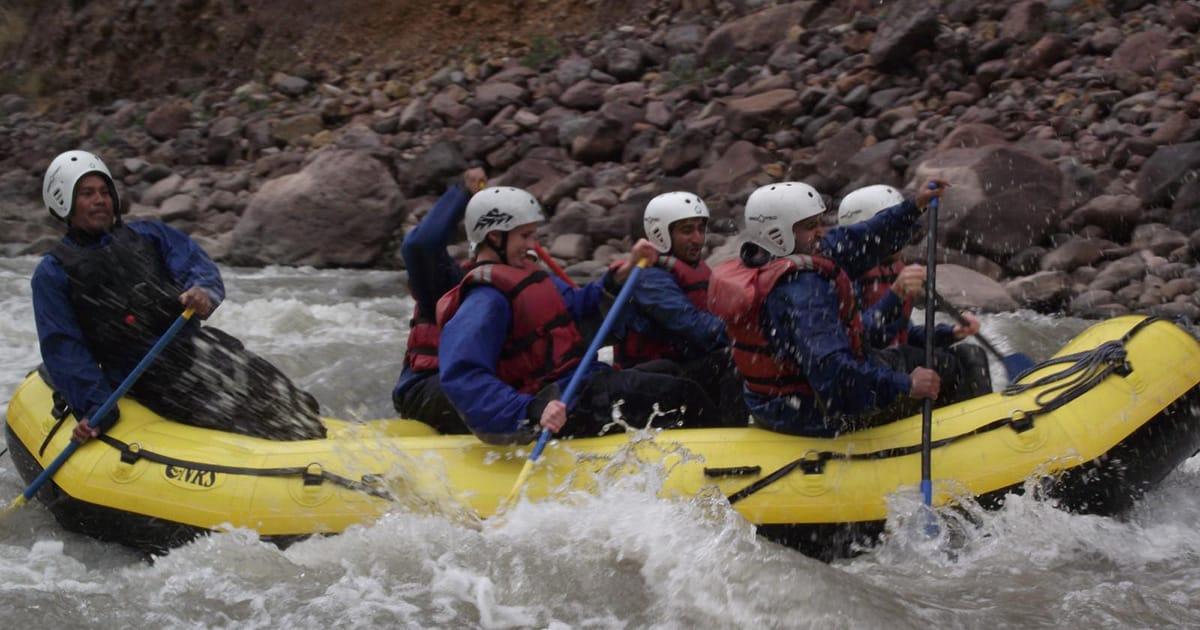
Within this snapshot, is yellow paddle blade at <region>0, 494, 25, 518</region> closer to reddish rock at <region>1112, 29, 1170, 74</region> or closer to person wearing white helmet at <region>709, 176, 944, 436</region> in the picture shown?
person wearing white helmet at <region>709, 176, 944, 436</region>

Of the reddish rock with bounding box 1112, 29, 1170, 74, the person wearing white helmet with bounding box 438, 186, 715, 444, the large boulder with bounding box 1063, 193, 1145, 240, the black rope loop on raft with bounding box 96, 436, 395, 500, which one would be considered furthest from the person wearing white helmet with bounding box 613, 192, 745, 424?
the reddish rock with bounding box 1112, 29, 1170, 74

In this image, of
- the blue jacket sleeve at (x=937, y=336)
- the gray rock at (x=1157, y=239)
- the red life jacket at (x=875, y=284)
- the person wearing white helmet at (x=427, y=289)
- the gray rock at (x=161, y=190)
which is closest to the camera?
the person wearing white helmet at (x=427, y=289)

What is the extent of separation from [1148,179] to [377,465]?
7887mm

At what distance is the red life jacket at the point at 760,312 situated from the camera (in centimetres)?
440

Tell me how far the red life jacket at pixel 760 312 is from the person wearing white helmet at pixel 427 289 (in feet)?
4.32

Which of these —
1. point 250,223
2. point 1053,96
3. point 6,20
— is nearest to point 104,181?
point 250,223

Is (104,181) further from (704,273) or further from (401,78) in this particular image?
(401,78)

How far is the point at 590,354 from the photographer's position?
4.91 metres

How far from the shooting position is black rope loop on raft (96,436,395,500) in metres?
4.72

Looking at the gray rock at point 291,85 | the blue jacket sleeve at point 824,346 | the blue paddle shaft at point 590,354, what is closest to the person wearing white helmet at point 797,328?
the blue jacket sleeve at point 824,346

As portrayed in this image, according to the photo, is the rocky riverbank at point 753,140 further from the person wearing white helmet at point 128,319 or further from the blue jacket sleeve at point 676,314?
the person wearing white helmet at point 128,319

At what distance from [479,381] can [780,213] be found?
1225mm

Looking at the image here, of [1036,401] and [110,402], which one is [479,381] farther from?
[1036,401]

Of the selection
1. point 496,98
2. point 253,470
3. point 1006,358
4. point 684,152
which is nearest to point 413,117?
point 496,98
